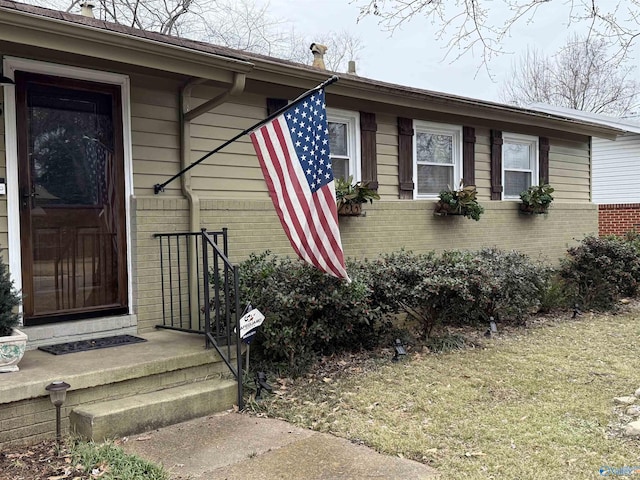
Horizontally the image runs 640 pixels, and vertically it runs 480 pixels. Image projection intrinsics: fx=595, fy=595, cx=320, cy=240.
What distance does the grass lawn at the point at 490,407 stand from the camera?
3.49m

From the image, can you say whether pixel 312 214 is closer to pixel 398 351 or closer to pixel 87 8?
pixel 398 351

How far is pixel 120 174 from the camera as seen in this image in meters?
5.38

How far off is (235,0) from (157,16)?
2.86m

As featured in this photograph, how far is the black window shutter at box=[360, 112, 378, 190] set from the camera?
7.49 meters

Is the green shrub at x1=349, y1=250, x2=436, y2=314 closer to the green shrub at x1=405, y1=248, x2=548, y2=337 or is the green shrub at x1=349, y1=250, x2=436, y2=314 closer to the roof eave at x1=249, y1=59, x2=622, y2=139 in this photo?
the green shrub at x1=405, y1=248, x2=548, y2=337

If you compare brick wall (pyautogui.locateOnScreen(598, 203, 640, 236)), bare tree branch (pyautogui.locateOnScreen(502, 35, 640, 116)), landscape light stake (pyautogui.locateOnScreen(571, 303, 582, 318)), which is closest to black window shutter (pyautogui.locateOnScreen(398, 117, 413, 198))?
landscape light stake (pyautogui.locateOnScreen(571, 303, 582, 318))

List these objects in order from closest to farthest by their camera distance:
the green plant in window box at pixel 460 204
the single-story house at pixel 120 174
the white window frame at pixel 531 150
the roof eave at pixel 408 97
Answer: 1. the single-story house at pixel 120 174
2. the roof eave at pixel 408 97
3. the green plant in window box at pixel 460 204
4. the white window frame at pixel 531 150

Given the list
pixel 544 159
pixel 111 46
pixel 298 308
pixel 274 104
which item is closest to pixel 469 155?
pixel 544 159

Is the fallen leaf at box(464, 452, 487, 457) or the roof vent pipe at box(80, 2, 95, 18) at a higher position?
the roof vent pipe at box(80, 2, 95, 18)

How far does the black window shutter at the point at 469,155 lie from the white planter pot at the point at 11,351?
641 cm

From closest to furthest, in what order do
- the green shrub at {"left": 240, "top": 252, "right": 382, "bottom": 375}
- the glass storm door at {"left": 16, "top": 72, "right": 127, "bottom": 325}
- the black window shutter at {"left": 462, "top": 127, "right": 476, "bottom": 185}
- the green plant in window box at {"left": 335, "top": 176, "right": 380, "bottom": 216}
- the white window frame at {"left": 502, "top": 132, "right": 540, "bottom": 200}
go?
1. the glass storm door at {"left": 16, "top": 72, "right": 127, "bottom": 325}
2. the green shrub at {"left": 240, "top": 252, "right": 382, "bottom": 375}
3. the green plant in window box at {"left": 335, "top": 176, "right": 380, "bottom": 216}
4. the black window shutter at {"left": 462, "top": 127, "right": 476, "bottom": 185}
5. the white window frame at {"left": 502, "top": 132, "right": 540, "bottom": 200}

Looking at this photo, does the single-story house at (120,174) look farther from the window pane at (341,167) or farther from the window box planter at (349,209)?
the window box planter at (349,209)

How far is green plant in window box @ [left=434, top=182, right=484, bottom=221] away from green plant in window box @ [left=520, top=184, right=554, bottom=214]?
4.42 ft

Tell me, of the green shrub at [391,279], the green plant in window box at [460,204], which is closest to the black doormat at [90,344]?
the green shrub at [391,279]
